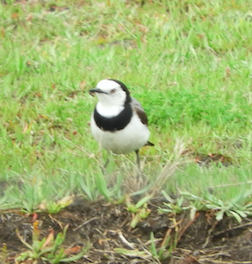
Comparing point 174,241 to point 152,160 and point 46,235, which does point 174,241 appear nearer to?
point 46,235

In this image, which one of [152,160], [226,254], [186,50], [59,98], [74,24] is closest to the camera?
[226,254]

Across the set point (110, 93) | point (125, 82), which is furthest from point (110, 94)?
point (125, 82)

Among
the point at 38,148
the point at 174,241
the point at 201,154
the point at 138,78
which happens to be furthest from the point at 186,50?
the point at 174,241

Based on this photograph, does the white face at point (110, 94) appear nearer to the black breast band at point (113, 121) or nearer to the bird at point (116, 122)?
the bird at point (116, 122)

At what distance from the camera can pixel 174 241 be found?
3.26m

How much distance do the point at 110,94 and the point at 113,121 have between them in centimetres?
28

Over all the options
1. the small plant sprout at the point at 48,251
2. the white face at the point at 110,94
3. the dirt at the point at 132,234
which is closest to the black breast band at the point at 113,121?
the white face at the point at 110,94

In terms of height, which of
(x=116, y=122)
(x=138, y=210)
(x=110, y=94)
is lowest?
(x=138, y=210)

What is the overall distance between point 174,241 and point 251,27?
4.66m

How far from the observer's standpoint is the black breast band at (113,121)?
173 inches

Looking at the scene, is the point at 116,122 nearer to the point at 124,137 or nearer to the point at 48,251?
the point at 124,137

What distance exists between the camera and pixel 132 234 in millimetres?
3328

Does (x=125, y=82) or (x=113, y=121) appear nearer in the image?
(x=113, y=121)

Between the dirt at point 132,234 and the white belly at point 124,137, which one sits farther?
the white belly at point 124,137
